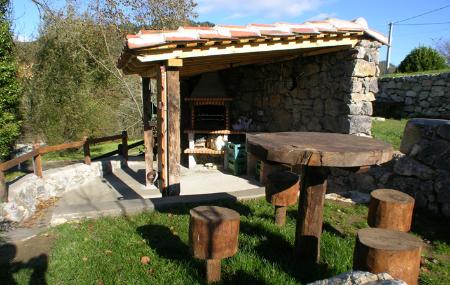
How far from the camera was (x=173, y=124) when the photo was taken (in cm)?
471

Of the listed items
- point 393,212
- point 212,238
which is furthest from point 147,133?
point 393,212

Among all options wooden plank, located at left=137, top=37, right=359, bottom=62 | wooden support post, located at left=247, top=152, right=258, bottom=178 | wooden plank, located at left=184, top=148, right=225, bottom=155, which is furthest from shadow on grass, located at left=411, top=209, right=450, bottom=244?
wooden plank, located at left=184, top=148, right=225, bottom=155

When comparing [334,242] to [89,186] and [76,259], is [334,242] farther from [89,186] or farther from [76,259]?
[89,186]

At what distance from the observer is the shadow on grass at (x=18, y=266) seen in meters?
3.08

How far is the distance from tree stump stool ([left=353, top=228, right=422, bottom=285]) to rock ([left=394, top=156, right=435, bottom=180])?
2546mm

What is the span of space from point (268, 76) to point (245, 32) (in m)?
3.24

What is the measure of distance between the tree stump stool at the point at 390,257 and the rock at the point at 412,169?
2.55 meters

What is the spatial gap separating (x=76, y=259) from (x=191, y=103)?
579 centimetres

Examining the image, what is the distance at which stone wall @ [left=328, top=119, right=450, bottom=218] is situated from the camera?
4250mm

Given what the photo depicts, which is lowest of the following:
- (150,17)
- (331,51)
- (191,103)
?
(191,103)

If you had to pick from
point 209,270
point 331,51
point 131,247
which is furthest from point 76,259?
point 331,51

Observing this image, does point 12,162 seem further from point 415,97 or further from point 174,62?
point 415,97

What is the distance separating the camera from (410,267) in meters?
2.14

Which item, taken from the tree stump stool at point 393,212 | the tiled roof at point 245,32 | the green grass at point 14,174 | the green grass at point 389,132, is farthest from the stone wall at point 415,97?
the green grass at point 14,174
